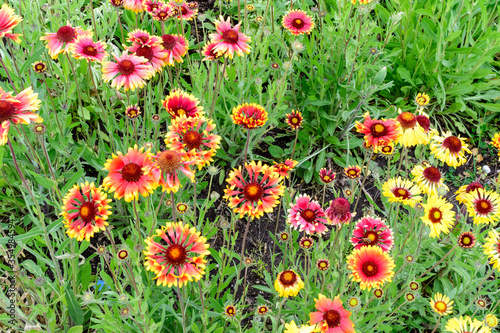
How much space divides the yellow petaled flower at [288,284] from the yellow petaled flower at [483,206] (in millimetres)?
978

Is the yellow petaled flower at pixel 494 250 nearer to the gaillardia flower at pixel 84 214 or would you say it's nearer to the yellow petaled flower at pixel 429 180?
the yellow petaled flower at pixel 429 180

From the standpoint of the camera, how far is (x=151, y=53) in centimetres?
202

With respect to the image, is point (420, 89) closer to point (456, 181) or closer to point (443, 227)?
point (456, 181)

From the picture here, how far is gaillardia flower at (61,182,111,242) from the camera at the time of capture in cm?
139

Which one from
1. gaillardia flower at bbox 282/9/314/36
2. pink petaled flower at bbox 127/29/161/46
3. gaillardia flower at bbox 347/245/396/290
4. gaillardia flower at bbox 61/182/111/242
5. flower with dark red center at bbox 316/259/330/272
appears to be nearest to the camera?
gaillardia flower at bbox 61/182/111/242

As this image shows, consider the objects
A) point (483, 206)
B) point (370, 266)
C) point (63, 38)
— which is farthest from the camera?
point (63, 38)

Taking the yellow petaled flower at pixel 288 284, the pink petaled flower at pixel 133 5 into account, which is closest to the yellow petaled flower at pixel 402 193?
the yellow petaled flower at pixel 288 284

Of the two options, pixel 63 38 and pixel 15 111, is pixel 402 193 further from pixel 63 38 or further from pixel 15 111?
pixel 63 38

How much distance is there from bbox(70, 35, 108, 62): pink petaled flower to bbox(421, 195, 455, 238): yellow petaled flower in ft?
5.47

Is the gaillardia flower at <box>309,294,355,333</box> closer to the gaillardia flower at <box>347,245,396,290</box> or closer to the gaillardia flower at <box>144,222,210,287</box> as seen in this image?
the gaillardia flower at <box>347,245,396,290</box>

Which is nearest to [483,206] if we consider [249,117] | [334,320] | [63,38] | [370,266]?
[370,266]

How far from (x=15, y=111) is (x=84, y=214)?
440 mm

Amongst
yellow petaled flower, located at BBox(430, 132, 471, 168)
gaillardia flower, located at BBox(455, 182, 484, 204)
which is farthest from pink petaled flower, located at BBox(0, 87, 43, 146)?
gaillardia flower, located at BBox(455, 182, 484, 204)

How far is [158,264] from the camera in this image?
1.30 meters
